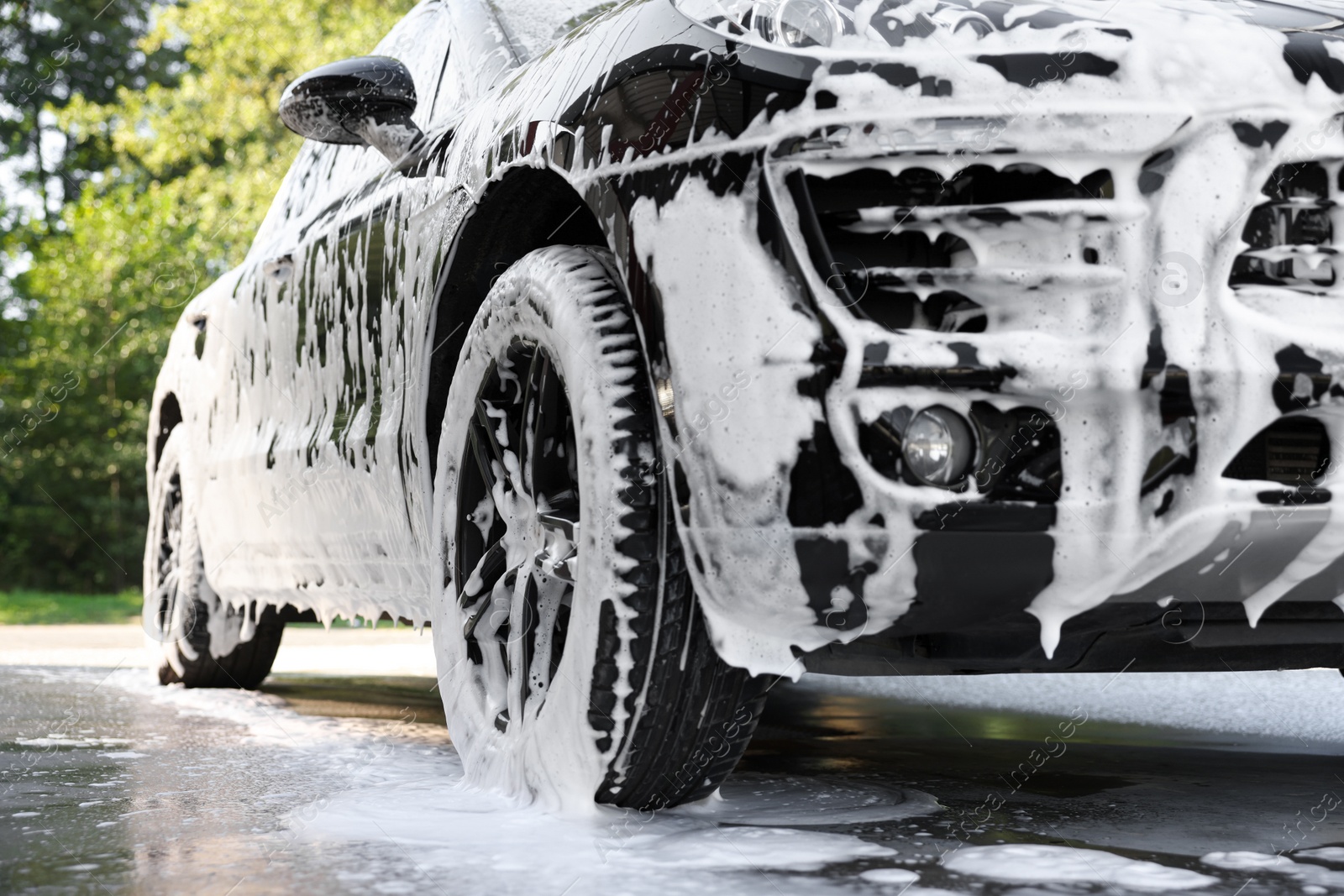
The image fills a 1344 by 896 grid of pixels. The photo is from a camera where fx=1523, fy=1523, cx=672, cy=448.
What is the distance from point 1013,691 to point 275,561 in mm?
2448

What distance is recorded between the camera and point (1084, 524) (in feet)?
6.49

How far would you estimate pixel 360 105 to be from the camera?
3203mm

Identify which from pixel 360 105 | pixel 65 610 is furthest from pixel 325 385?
pixel 65 610

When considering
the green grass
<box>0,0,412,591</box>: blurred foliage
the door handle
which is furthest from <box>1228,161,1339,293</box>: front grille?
<box>0,0,412,591</box>: blurred foliage

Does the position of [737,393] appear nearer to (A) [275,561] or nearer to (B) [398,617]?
(B) [398,617]

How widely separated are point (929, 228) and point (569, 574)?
0.89m

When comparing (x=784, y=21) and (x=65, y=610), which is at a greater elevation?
(x=784, y=21)

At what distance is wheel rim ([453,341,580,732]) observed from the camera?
2.63 metres

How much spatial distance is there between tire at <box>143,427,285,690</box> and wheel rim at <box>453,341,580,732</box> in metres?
2.05

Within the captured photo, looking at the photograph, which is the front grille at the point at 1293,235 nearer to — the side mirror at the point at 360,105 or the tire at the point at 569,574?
the tire at the point at 569,574

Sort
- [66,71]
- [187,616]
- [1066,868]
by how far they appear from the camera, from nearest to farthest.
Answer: [1066,868] < [187,616] < [66,71]

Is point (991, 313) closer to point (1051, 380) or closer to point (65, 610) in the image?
point (1051, 380)

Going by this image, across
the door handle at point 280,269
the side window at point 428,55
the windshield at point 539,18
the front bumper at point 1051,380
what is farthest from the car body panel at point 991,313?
the door handle at point 280,269

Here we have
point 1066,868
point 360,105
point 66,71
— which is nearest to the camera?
point 1066,868
